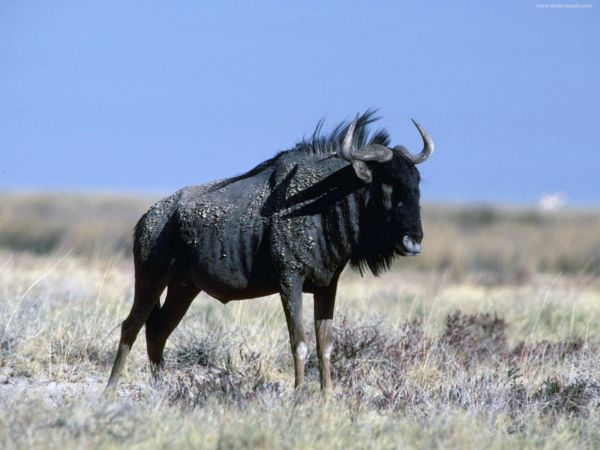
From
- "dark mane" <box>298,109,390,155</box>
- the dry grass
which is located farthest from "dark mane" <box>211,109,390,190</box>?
the dry grass

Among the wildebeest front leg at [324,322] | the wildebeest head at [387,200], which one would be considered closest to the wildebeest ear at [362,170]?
the wildebeest head at [387,200]

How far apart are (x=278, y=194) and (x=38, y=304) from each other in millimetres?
4295

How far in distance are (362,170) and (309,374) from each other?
2.99 metres

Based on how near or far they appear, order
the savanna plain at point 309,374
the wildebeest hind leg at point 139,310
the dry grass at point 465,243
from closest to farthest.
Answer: the savanna plain at point 309,374, the wildebeest hind leg at point 139,310, the dry grass at point 465,243

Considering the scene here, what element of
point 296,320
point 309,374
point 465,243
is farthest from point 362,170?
point 465,243

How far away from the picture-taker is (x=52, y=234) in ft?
113

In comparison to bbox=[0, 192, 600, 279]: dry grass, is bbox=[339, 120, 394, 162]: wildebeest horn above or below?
above

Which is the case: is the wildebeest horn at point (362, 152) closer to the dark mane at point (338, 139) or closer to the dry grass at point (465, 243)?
the dark mane at point (338, 139)

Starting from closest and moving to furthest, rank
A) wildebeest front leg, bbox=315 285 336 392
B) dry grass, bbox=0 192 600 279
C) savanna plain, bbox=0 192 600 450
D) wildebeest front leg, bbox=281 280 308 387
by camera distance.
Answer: savanna plain, bbox=0 192 600 450 → wildebeest front leg, bbox=281 280 308 387 → wildebeest front leg, bbox=315 285 336 392 → dry grass, bbox=0 192 600 279

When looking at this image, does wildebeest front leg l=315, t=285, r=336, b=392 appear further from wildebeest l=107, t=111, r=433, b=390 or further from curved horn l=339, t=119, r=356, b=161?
curved horn l=339, t=119, r=356, b=161

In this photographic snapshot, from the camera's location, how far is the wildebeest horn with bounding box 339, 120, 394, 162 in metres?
8.81

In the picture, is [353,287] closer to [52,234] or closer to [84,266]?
[84,266]

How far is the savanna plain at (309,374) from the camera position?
279 inches

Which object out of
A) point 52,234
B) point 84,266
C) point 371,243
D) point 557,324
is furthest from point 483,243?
point 371,243
